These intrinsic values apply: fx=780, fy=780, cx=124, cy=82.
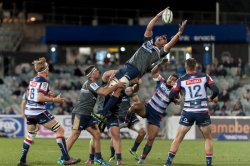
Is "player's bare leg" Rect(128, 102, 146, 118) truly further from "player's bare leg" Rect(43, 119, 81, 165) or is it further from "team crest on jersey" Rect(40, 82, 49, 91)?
"team crest on jersey" Rect(40, 82, 49, 91)

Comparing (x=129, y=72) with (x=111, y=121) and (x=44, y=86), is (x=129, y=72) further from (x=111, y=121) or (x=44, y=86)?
(x=44, y=86)

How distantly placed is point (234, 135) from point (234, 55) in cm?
1518

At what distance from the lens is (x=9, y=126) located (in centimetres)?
3447

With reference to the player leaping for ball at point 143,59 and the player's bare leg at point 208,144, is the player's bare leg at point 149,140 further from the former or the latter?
the player's bare leg at point 208,144

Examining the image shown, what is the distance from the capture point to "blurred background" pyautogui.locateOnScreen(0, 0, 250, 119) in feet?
133

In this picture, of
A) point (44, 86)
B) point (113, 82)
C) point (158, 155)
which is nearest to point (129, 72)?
point (113, 82)

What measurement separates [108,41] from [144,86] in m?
5.25

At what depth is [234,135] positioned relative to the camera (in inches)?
1299

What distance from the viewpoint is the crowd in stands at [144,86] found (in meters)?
36.6

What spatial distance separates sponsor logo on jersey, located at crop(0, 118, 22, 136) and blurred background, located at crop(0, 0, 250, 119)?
3360 millimetres

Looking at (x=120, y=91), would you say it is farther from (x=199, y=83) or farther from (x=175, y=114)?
(x=175, y=114)

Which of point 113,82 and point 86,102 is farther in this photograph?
point 86,102

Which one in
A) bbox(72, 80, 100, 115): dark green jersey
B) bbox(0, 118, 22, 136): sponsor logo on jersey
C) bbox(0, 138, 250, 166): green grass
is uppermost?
bbox(72, 80, 100, 115): dark green jersey

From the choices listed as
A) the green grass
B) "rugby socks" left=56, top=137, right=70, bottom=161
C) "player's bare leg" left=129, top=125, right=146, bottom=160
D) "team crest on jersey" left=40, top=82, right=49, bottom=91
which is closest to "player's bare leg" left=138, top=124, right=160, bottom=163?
the green grass
